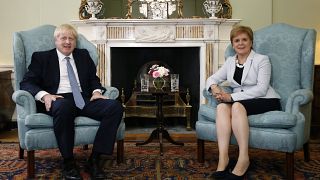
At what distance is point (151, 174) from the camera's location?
9.03 feet

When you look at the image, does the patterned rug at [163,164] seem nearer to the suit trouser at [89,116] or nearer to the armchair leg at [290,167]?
the armchair leg at [290,167]

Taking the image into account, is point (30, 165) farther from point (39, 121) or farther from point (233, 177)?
point (233, 177)

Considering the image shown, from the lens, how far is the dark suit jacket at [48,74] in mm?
2855

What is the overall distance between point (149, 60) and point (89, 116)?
2.16m

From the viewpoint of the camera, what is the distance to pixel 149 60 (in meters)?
4.87

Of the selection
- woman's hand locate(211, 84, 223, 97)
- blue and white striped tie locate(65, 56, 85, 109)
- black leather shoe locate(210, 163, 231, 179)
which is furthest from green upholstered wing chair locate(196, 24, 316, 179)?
blue and white striped tie locate(65, 56, 85, 109)

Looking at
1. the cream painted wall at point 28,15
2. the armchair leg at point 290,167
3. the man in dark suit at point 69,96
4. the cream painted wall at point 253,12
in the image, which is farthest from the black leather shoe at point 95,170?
the cream painted wall at point 253,12

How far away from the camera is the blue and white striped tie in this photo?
284 centimetres

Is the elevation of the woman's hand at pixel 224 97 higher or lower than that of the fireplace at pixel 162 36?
lower

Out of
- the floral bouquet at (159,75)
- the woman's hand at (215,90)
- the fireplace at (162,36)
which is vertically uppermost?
the fireplace at (162,36)

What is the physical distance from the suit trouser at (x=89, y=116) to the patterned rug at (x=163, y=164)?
0.75 feet

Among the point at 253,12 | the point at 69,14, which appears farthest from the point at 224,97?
the point at 69,14

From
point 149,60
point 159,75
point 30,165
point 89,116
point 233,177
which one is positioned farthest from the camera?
point 149,60

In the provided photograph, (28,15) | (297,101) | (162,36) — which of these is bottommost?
(297,101)
